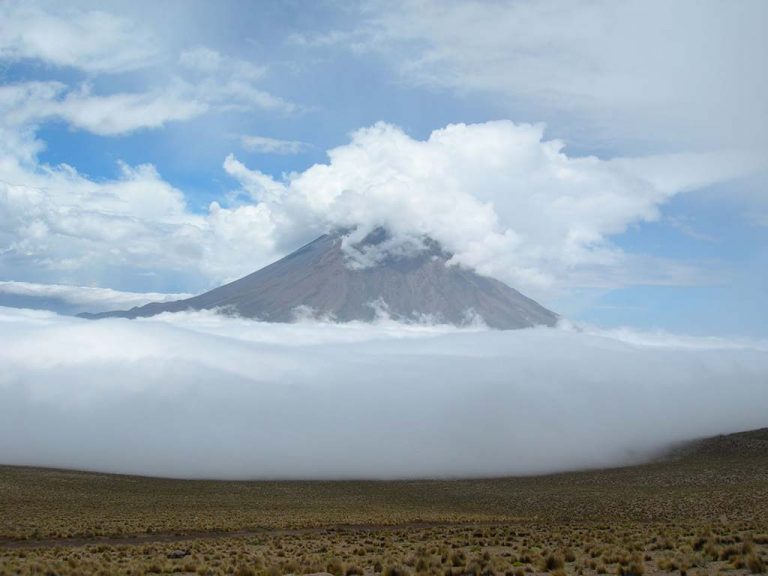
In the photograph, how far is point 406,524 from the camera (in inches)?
1297

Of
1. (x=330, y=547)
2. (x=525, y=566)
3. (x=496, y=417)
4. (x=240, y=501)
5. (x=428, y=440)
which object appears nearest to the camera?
(x=525, y=566)

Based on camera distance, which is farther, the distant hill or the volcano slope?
the distant hill

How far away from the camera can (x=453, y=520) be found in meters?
35.2

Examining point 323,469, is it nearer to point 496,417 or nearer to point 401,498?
point 401,498

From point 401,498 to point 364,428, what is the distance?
242ft

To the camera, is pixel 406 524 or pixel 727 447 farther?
pixel 727 447

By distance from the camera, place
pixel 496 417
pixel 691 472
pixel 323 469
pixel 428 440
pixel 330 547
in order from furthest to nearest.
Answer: pixel 496 417
pixel 428 440
pixel 323 469
pixel 691 472
pixel 330 547

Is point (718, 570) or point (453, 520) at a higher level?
point (718, 570)

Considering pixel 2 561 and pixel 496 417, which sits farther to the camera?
pixel 496 417

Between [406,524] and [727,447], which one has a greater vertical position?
[406,524]

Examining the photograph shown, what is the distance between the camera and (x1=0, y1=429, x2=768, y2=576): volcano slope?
16.3 metres

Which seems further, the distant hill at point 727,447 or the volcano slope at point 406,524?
the distant hill at point 727,447

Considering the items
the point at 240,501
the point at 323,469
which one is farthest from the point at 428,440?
the point at 240,501

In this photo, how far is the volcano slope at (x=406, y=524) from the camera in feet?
53.4
